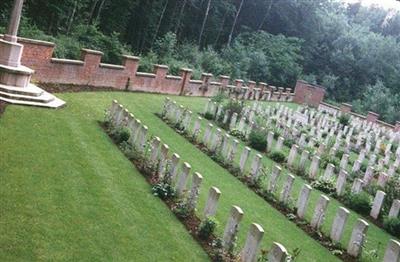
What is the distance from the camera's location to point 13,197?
7871 millimetres

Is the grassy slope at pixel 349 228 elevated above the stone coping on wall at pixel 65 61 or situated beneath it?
situated beneath

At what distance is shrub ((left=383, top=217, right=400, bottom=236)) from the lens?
11727 millimetres

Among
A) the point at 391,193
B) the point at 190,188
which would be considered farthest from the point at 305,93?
the point at 190,188

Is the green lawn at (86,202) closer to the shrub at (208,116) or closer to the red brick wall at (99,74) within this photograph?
the red brick wall at (99,74)

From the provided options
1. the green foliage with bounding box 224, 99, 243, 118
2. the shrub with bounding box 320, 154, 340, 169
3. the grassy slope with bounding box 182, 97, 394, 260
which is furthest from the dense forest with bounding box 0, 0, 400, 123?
the grassy slope with bounding box 182, 97, 394, 260

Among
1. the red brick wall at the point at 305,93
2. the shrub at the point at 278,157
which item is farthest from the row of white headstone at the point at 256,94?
the shrub at the point at 278,157

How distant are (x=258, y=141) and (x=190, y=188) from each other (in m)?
7.02

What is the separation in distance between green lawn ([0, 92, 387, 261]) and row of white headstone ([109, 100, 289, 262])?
0.48 meters

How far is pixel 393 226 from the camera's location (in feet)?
38.6

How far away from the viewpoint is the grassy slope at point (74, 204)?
6.95m

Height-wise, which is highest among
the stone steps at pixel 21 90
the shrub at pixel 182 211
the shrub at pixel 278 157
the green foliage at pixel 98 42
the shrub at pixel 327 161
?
the green foliage at pixel 98 42

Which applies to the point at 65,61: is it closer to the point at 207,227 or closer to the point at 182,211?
A: the point at 182,211

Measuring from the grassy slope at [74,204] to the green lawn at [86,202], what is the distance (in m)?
0.02

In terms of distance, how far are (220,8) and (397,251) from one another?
44.9 m
